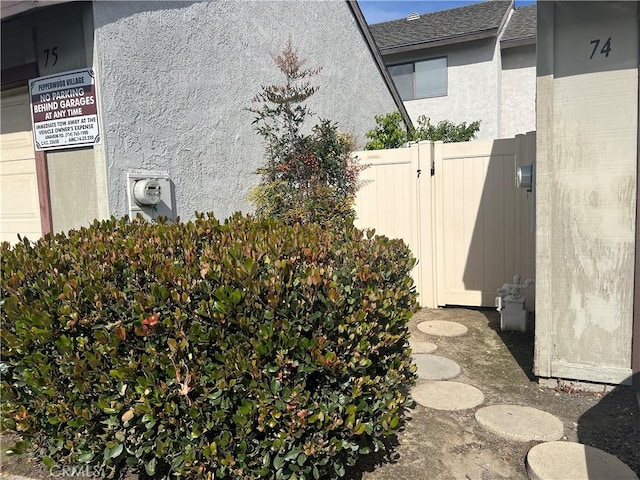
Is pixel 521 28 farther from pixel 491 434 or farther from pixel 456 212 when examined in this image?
pixel 491 434

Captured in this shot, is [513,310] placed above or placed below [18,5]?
below

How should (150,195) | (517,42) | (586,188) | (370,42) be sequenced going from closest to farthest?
(586,188), (150,195), (370,42), (517,42)

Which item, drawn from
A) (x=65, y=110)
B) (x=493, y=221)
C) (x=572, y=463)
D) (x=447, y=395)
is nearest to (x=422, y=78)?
(x=493, y=221)

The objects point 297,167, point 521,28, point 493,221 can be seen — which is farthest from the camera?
point 521,28

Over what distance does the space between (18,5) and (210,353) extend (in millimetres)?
3735

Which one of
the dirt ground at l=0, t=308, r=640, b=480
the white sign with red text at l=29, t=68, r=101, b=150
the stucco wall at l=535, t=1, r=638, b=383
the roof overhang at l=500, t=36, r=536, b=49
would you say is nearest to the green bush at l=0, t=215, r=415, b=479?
the dirt ground at l=0, t=308, r=640, b=480

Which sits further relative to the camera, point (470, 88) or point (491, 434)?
point (470, 88)

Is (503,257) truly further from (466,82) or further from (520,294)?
(466,82)

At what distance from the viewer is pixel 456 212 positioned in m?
6.30

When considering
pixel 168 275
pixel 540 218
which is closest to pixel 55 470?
pixel 168 275

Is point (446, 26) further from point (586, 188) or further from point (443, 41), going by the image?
point (586, 188)

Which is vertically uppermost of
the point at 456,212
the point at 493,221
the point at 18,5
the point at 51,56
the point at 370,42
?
the point at 370,42

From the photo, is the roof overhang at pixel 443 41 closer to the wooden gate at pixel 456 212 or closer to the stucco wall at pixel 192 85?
the stucco wall at pixel 192 85

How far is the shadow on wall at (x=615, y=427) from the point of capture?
2891 mm
